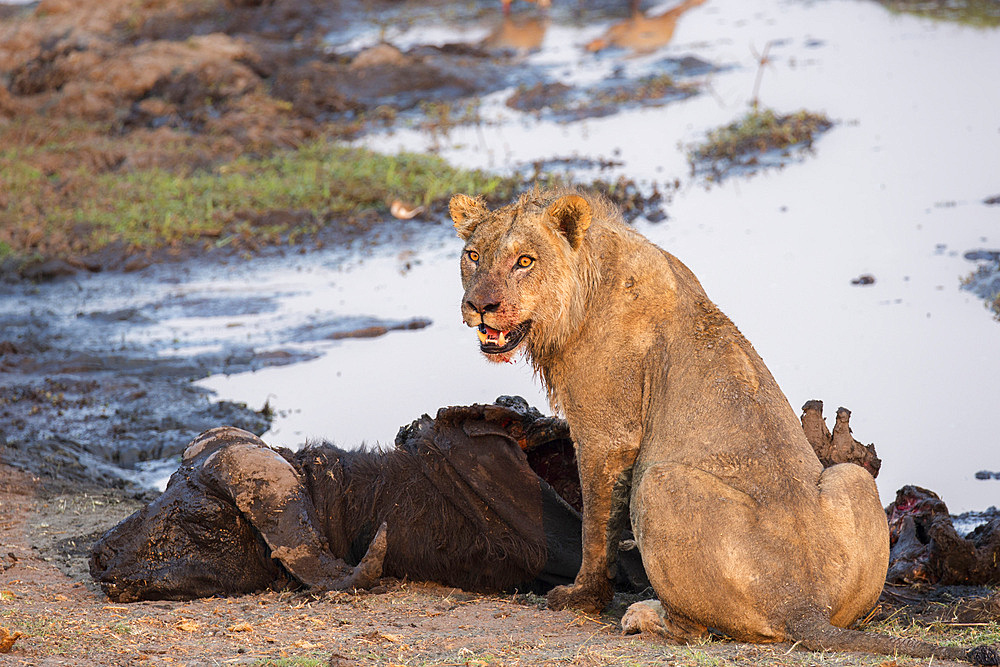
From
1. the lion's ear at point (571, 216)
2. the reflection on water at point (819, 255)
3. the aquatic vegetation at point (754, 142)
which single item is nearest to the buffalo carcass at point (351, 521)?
the lion's ear at point (571, 216)

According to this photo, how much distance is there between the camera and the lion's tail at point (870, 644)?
13.1ft

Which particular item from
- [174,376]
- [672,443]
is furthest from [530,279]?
[174,376]

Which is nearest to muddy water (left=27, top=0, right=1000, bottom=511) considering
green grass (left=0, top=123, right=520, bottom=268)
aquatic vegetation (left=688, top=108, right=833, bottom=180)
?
aquatic vegetation (left=688, top=108, right=833, bottom=180)

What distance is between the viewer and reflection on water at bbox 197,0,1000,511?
342 inches

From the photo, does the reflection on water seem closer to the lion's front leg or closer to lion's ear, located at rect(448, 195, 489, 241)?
the lion's front leg

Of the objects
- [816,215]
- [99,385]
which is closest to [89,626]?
[99,385]

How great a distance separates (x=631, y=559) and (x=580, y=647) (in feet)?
3.45

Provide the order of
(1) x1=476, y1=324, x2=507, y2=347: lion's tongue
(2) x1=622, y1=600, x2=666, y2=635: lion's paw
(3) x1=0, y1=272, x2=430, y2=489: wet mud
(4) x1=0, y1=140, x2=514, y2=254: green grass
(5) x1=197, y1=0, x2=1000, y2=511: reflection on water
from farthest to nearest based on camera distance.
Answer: (4) x1=0, y1=140, x2=514, y2=254: green grass, (5) x1=197, y1=0, x2=1000, y2=511: reflection on water, (3) x1=0, y1=272, x2=430, y2=489: wet mud, (1) x1=476, y1=324, x2=507, y2=347: lion's tongue, (2) x1=622, y1=600, x2=666, y2=635: lion's paw

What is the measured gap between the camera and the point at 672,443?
4.86 metres

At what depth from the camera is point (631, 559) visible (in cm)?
546

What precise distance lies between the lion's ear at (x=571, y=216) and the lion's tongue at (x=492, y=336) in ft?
1.75

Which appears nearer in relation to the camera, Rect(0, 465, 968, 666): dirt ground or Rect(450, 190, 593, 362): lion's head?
Rect(0, 465, 968, 666): dirt ground

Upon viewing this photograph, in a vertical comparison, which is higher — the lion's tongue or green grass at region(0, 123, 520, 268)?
green grass at region(0, 123, 520, 268)

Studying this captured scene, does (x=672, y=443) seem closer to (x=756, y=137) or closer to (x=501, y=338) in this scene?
(x=501, y=338)
